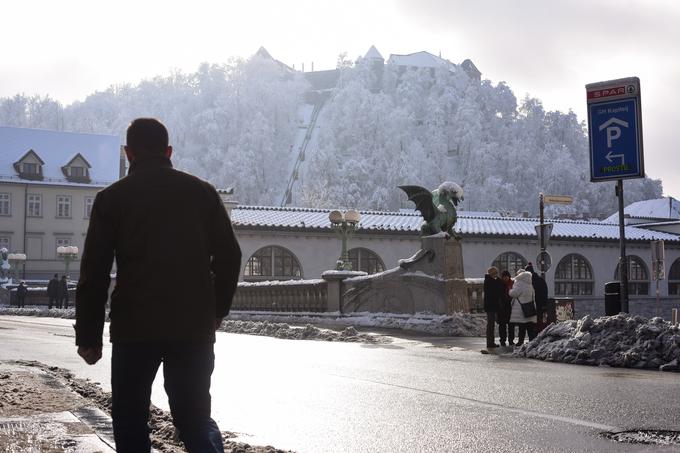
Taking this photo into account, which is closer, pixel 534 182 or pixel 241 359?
pixel 241 359

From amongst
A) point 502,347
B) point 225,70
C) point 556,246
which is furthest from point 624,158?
point 225,70

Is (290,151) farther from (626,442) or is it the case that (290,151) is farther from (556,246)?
(626,442)

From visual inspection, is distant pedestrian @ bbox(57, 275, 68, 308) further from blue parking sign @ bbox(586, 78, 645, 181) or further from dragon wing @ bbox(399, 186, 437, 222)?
blue parking sign @ bbox(586, 78, 645, 181)

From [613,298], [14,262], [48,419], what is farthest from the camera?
[14,262]

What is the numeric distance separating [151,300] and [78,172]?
250ft

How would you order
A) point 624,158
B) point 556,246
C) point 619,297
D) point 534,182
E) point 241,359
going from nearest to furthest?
point 241,359 < point 624,158 < point 619,297 < point 556,246 < point 534,182

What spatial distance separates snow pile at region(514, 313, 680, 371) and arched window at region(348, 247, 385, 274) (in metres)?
30.2

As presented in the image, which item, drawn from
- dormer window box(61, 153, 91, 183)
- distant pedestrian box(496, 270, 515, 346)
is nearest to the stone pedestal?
distant pedestrian box(496, 270, 515, 346)

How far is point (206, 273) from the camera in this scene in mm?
3908

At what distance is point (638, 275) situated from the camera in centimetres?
5100

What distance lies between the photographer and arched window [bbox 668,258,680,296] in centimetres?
5106

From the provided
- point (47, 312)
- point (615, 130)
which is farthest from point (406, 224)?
point (615, 130)

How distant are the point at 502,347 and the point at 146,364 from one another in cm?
1331

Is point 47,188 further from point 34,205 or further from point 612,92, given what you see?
point 612,92
